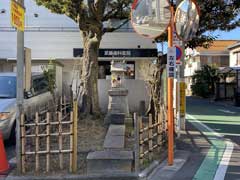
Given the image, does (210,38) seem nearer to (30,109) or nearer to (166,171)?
(30,109)

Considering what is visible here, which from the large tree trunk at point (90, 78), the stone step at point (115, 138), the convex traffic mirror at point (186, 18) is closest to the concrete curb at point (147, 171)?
the stone step at point (115, 138)

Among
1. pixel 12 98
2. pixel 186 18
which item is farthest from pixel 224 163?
pixel 12 98

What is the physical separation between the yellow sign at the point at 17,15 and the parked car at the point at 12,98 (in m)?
3.17

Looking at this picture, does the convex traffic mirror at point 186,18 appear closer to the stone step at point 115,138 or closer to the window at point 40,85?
the stone step at point 115,138

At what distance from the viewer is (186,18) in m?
10.1

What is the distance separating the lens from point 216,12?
15758mm

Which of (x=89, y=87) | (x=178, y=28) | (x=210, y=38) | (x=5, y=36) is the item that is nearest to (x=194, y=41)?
(x=210, y=38)

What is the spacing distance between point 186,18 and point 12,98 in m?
4.81

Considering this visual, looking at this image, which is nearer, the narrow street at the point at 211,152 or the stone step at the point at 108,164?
the stone step at the point at 108,164

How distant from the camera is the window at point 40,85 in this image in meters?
12.6

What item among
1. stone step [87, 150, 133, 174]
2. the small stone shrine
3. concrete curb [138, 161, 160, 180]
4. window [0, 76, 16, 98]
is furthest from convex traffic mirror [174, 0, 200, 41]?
window [0, 76, 16, 98]

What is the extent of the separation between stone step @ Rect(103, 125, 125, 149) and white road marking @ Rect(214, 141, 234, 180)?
6.71 ft

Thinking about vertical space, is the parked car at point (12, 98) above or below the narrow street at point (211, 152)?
above

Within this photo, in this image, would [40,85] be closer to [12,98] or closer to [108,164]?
[12,98]
